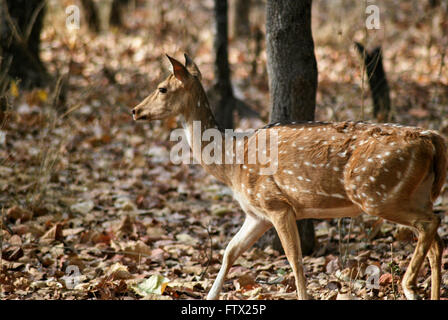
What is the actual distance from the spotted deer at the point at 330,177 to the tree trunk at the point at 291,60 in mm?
1006

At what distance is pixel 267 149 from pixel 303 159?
354mm

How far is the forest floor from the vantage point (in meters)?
5.41

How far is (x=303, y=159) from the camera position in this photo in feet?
15.5

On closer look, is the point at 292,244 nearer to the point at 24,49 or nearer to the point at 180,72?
the point at 180,72

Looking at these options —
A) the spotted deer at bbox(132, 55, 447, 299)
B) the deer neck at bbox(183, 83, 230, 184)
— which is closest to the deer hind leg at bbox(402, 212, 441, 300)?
the spotted deer at bbox(132, 55, 447, 299)

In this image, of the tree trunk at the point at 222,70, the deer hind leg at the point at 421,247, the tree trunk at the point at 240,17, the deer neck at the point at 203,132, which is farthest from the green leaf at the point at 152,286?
the tree trunk at the point at 240,17

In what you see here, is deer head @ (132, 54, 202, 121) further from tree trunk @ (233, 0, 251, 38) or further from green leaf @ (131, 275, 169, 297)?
tree trunk @ (233, 0, 251, 38)

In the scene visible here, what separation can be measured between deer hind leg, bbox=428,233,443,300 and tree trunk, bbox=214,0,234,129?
207 inches

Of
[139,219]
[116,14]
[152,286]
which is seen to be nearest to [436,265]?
[152,286]

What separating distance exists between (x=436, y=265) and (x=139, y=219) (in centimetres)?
382

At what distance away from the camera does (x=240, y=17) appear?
687 inches
